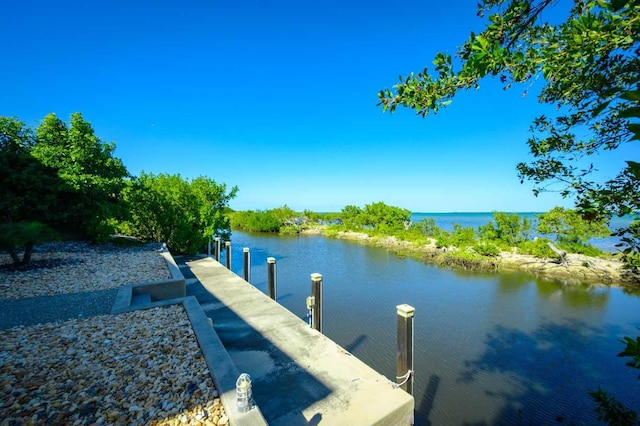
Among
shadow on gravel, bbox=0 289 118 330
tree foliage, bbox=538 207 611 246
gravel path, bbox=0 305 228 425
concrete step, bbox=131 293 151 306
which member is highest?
tree foliage, bbox=538 207 611 246

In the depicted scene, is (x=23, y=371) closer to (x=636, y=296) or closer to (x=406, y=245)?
(x=636, y=296)

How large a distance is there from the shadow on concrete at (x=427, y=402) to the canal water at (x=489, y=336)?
0.02 meters

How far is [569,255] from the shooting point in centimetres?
1470

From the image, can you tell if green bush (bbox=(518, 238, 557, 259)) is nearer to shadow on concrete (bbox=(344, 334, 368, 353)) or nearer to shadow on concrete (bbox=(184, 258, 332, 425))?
shadow on concrete (bbox=(344, 334, 368, 353))

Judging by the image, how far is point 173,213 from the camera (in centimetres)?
1435

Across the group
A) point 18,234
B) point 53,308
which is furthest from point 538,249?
point 18,234

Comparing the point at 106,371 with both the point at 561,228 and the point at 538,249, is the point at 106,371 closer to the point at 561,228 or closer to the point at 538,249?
the point at 538,249

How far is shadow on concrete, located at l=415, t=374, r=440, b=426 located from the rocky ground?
380cm

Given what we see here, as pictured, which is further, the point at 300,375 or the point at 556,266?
the point at 556,266

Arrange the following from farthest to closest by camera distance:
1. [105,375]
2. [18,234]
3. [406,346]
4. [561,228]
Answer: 1. [561,228]
2. [18,234]
3. [406,346]
4. [105,375]

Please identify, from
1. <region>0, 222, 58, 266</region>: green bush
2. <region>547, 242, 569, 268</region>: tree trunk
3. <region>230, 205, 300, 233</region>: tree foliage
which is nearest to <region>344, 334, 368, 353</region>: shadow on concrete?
<region>0, 222, 58, 266</region>: green bush

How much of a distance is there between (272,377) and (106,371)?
2.04 metres

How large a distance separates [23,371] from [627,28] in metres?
6.01

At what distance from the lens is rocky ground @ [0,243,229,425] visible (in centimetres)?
253
